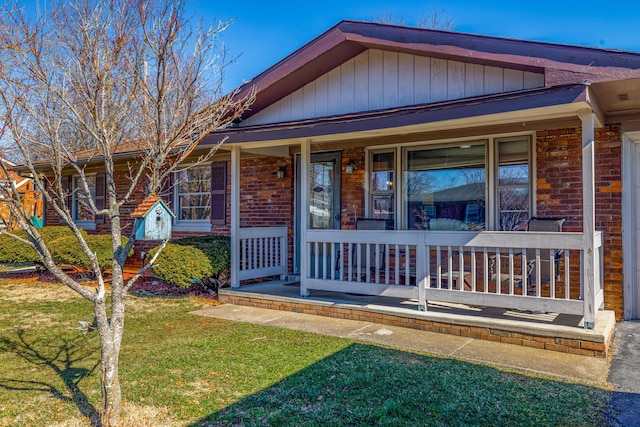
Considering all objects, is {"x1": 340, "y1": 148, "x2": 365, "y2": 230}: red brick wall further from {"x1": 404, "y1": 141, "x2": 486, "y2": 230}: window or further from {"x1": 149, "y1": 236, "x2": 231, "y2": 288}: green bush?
{"x1": 149, "y1": 236, "x2": 231, "y2": 288}: green bush

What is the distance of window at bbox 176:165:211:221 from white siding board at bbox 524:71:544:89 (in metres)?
6.49

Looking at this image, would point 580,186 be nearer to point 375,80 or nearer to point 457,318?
point 457,318

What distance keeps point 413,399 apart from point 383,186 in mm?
4481

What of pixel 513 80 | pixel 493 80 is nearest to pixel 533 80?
pixel 513 80

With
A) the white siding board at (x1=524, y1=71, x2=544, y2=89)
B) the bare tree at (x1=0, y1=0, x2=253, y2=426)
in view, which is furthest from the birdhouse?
the white siding board at (x1=524, y1=71, x2=544, y2=89)

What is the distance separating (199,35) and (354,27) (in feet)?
10.2

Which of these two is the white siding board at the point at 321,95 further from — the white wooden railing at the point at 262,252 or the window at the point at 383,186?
the white wooden railing at the point at 262,252

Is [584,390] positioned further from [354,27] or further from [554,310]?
[354,27]

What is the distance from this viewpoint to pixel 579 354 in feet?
15.1

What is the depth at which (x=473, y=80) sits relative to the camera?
5887 mm

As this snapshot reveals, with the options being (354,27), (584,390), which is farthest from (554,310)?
(354,27)

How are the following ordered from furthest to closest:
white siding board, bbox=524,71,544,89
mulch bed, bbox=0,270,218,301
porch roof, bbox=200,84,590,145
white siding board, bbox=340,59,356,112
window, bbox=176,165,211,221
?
window, bbox=176,165,211,221 < mulch bed, bbox=0,270,218,301 < white siding board, bbox=340,59,356,112 < white siding board, bbox=524,71,544,89 < porch roof, bbox=200,84,590,145

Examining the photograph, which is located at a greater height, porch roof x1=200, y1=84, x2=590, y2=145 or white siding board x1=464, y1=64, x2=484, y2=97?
white siding board x1=464, y1=64, x2=484, y2=97

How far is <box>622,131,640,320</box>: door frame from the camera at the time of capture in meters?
5.80
